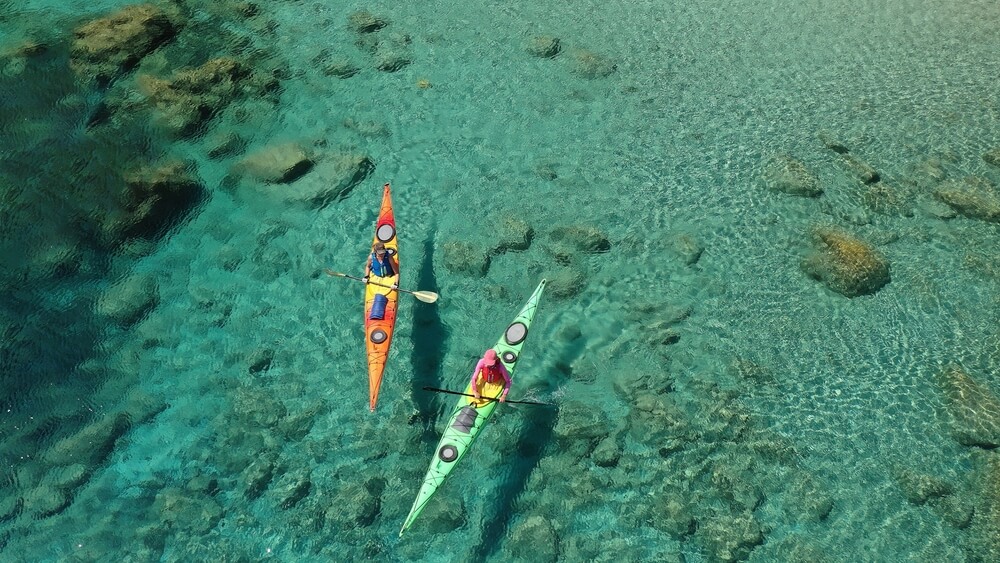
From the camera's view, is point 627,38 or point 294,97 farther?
point 627,38

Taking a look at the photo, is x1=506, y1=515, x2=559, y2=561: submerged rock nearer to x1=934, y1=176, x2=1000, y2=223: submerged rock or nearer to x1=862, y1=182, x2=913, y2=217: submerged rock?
x1=862, y1=182, x2=913, y2=217: submerged rock

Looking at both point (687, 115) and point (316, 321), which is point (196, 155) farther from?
point (687, 115)

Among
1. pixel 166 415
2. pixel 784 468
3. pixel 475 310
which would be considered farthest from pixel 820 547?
pixel 166 415

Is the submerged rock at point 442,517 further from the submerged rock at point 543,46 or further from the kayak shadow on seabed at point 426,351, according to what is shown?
the submerged rock at point 543,46

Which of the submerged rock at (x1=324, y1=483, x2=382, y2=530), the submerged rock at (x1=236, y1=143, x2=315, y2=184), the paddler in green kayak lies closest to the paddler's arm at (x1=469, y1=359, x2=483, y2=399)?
the paddler in green kayak

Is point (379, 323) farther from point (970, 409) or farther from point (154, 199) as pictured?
point (970, 409)

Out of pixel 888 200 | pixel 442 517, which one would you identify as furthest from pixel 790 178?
pixel 442 517
